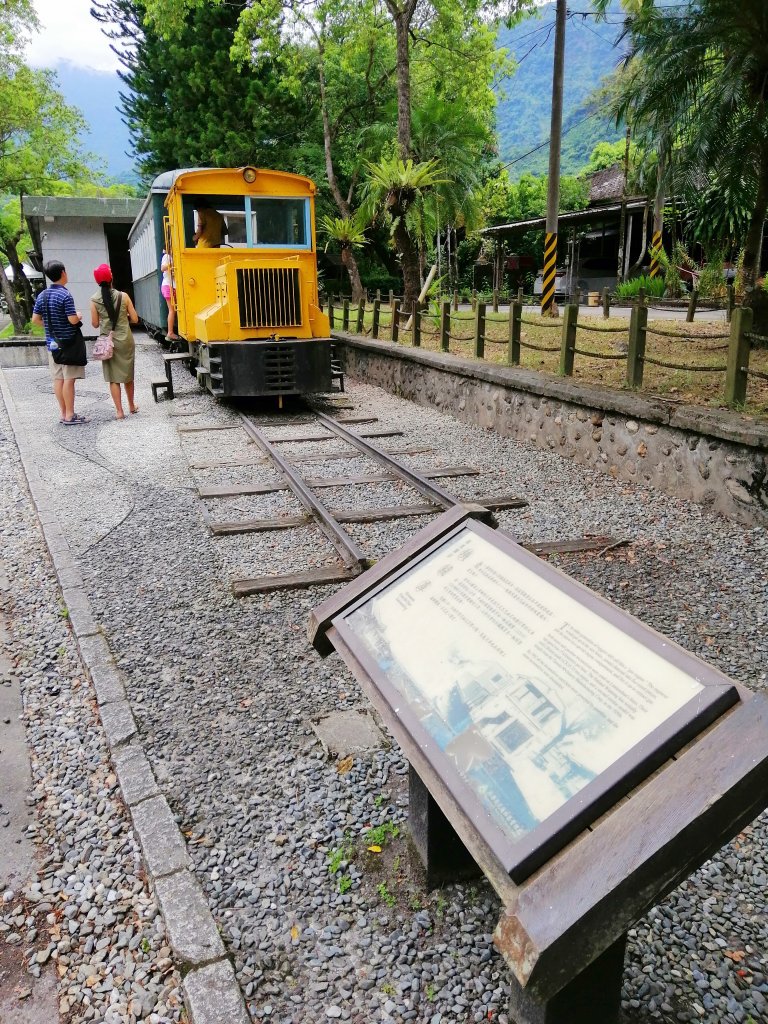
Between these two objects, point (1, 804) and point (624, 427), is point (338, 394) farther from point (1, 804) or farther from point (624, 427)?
point (1, 804)

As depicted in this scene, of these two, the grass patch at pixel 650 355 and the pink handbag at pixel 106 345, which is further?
the pink handbag at pixel 106 345

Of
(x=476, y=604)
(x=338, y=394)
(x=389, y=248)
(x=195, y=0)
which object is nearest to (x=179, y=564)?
(x=476, y=604)

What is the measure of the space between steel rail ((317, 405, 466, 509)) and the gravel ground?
0.69 feet

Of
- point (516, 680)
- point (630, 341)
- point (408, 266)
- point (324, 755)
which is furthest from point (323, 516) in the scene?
point (408, 266)

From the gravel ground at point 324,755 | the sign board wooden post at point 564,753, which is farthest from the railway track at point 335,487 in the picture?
the sign board wooden post at point 564,753

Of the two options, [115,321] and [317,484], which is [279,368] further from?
[317,484]

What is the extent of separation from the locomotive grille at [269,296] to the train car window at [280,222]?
3.28 ft

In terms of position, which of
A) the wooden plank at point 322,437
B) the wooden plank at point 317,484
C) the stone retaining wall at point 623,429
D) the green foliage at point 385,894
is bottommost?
the green foliage at point 385,894

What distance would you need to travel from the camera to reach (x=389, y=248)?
27.4 meters

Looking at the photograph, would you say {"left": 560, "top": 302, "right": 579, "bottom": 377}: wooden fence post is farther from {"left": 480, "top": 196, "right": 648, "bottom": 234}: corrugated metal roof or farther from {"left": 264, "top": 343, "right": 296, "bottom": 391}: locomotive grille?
{"left": 480, "top": 196, "right": 648, "bottom": 234}: corrugated metal roof

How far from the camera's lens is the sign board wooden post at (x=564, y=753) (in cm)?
139

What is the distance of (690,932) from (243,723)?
69.8 inches

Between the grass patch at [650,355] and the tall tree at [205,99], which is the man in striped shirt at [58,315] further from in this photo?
the tall tree at [205,99]

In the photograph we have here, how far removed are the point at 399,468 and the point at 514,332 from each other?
342 cm
